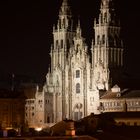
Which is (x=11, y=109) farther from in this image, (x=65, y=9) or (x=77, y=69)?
(x=65, y=9)

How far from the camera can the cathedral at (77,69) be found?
13450cm

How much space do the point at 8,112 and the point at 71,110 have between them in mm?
13245

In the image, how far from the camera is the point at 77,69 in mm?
137500

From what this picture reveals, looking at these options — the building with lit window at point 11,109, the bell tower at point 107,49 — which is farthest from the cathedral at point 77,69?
the building with lit window at point 11,109

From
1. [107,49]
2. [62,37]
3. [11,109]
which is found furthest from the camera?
[62,37]

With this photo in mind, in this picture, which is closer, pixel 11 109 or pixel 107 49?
pixel 11 109

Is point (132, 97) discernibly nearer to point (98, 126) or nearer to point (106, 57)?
point (106, 57)

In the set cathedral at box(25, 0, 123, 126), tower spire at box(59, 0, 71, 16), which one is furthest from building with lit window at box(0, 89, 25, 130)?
tower spire at box(59, 0, 71, 16)

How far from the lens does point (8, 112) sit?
420ft

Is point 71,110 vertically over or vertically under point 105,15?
under

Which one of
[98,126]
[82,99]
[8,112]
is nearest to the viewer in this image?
[98,126]

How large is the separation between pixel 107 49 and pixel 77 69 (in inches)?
228

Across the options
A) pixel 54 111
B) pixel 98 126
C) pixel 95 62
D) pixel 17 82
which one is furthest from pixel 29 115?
pixel 98 126

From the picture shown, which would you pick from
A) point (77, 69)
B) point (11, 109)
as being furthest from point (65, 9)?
point (11, 109)
